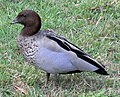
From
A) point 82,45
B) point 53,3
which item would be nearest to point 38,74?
point 82,45

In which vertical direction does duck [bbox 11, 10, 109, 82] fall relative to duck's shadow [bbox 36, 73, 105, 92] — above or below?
above

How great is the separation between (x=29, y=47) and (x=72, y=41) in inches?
47.4

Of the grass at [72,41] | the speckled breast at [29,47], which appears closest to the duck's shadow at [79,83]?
the grass at [72,41]

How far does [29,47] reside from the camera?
16.9 ft

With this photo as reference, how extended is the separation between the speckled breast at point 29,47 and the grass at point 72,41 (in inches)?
11.4

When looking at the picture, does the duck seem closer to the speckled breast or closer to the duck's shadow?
the speckled breast

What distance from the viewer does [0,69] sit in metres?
5.52

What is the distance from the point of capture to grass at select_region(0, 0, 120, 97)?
5238mm

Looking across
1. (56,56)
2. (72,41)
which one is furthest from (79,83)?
(72,41)

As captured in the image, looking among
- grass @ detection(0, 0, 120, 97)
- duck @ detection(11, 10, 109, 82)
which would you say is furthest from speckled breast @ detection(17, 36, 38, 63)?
grass @ detection(0, 0, 120, 97)

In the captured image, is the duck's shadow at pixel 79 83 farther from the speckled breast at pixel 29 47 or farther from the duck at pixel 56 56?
the speckled breast at pixel 29 47

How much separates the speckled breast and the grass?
0.95 ft

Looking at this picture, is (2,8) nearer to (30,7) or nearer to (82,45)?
(30,7)

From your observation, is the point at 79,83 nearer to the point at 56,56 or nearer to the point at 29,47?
the point at 56,56
